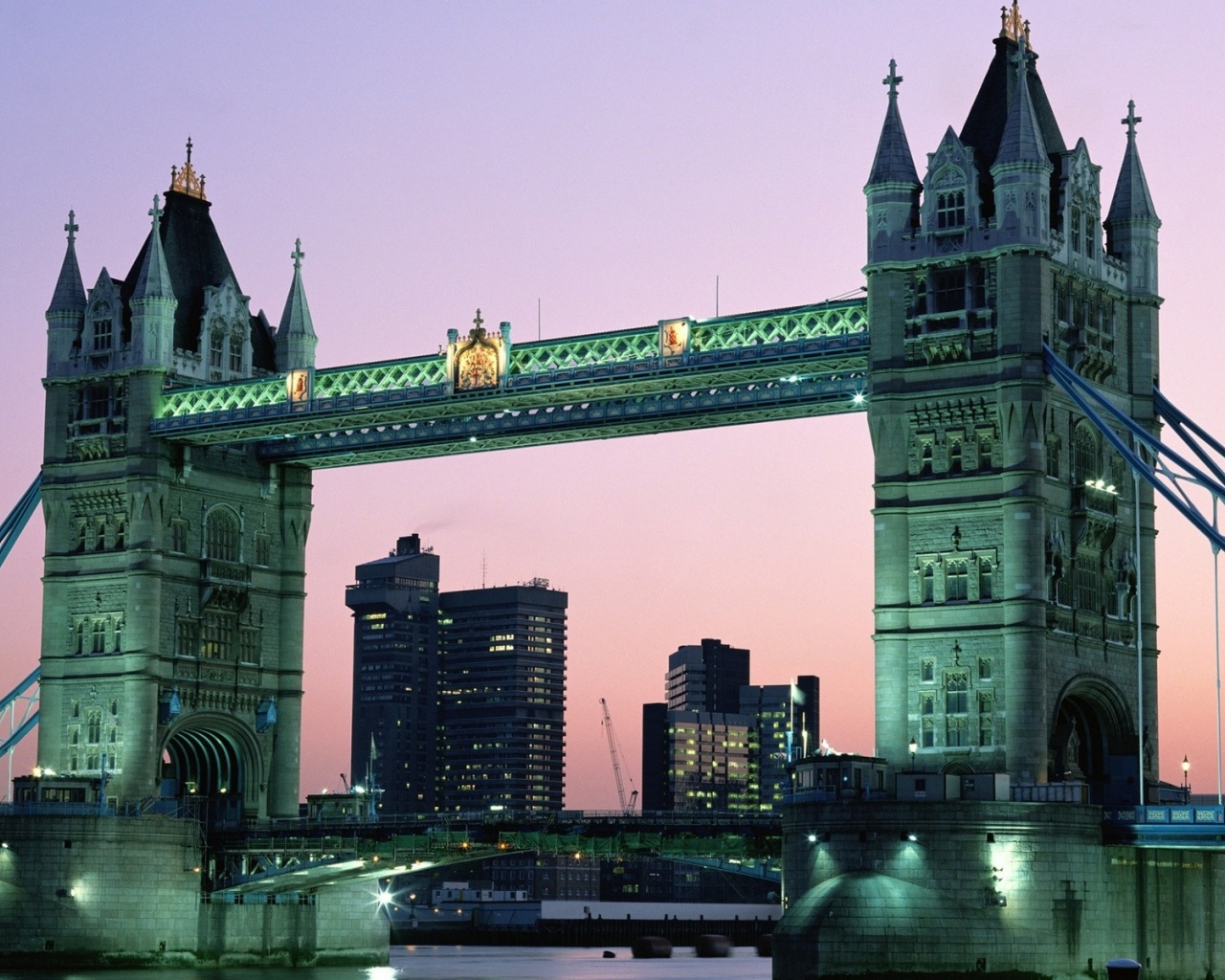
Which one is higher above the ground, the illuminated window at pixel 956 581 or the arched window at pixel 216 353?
the arched window at pixel 216 353

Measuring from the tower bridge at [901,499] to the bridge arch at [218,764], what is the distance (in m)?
0.20

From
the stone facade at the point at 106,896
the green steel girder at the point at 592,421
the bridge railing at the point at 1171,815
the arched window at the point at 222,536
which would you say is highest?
the green steel girder at the point at 592,421

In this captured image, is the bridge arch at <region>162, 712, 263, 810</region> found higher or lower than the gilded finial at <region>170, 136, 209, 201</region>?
lower

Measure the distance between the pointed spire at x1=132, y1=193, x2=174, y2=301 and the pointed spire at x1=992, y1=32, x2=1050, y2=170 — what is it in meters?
48.8

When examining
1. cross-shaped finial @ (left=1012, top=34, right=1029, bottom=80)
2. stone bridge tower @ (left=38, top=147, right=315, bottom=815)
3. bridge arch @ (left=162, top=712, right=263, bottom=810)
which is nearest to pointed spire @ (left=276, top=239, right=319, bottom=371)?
stone bridge tower @ (left=38, top=147, right=315, bottom=815)

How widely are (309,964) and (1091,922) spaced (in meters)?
51.1

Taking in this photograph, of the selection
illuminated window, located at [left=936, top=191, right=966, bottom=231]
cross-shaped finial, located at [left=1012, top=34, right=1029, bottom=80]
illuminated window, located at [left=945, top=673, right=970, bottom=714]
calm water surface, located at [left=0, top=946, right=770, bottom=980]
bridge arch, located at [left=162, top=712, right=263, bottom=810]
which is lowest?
calm water surface, located at [left=0, top=946, right=770, bottom=980]

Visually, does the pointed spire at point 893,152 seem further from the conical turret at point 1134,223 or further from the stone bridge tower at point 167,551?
the stone bridge tower at point 167,551

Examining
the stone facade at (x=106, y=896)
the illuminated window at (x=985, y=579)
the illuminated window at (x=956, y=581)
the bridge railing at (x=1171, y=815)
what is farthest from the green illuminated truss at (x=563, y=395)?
the bridge railing at (x=1171, y=815)

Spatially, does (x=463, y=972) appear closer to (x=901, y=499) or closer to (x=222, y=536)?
(x=222, y=536)

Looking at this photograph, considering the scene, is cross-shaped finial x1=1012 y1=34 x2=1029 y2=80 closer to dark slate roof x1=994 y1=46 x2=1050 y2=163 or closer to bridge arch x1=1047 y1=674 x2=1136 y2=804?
dark slate roof x1=994 y1=46 x2=1050 y2=163

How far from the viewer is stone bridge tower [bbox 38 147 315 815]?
131 metres

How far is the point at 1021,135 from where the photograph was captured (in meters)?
108

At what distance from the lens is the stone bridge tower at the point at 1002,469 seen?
106 m
